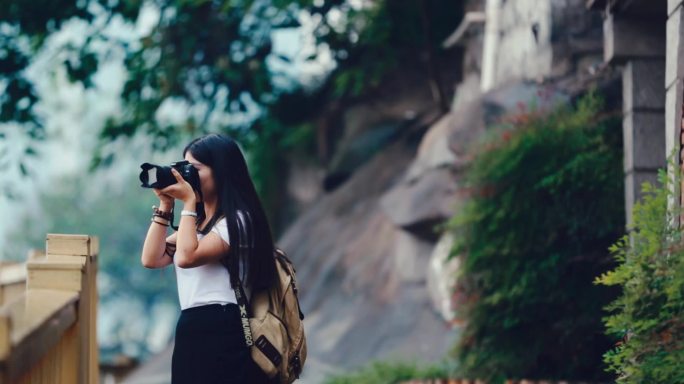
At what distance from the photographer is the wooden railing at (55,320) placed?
3.86 m

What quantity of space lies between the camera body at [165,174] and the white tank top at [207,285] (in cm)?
22

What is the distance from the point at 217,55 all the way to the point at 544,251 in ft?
28.4

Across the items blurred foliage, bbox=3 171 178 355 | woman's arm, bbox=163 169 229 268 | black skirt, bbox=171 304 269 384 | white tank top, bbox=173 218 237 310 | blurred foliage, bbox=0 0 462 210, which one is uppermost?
blurred foliage, bbox=3 171 178 355

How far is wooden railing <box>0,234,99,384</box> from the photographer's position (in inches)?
152

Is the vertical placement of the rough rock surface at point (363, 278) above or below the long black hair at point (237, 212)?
above

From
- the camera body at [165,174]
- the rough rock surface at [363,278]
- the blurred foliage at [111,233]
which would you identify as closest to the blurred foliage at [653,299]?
the camera body at [165,174]

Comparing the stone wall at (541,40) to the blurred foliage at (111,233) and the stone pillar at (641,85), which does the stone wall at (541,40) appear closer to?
the stone pillar at (641,85)

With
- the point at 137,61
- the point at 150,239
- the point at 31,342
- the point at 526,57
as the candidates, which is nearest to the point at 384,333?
the point at 526,57

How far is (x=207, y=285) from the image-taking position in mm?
5051

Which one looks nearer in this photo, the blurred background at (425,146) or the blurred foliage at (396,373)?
the blurred background at (425,146)

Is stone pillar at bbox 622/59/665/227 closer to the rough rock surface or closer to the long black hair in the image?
the long black hair

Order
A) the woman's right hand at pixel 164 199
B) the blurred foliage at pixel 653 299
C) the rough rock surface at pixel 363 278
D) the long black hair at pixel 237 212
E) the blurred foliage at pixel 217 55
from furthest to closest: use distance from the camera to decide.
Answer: the blurred foliage at pixel 217 55 → the rough rock surface at pixel 363 278 → the blurred foliage at pixel 653 299 → the woman's right hand at pixel 164 199 → the long black hair at pixel 237 212

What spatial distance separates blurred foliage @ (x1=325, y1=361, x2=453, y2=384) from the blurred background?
32mm

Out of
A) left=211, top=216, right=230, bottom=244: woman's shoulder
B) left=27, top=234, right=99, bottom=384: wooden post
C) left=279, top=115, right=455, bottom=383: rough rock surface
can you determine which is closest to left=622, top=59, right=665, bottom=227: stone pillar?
left=27, top=234, right=99, bottom=384: wooden post
